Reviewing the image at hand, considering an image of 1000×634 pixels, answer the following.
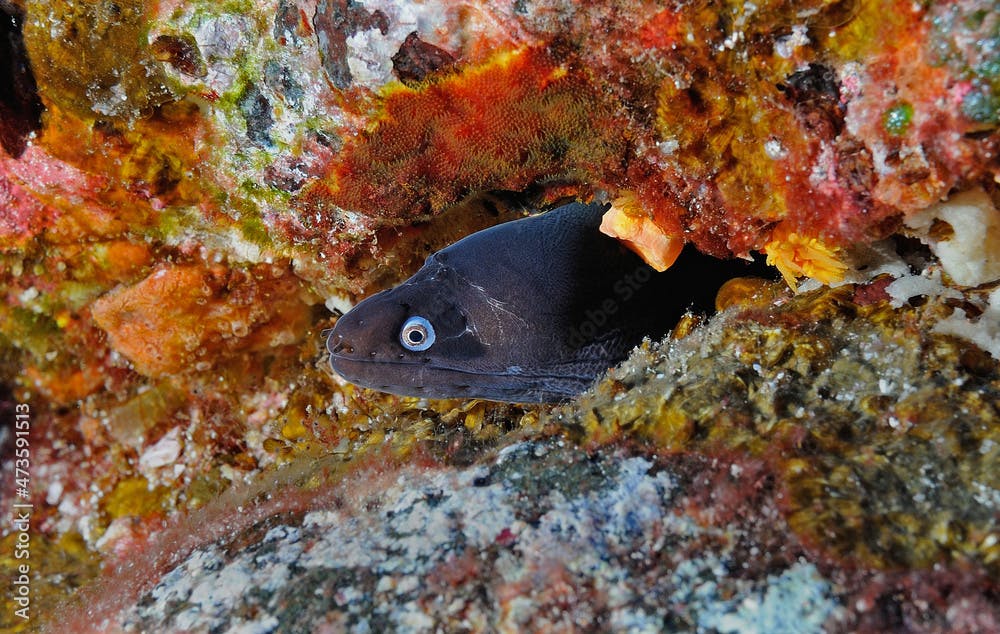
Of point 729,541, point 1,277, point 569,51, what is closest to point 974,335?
Result: point 729,541

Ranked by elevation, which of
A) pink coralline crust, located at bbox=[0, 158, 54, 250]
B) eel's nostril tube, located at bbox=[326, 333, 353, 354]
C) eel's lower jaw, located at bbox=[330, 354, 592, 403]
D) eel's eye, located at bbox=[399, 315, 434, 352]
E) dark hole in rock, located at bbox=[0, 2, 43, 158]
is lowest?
eel's lower jaw, located at bbox=[330, 354, 592, 403]

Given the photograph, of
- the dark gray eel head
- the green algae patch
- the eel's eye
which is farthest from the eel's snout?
the green algae patch

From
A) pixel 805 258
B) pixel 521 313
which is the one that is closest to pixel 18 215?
pixel 521 313

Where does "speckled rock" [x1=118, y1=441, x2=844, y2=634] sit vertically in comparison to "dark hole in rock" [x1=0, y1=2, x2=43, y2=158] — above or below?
below

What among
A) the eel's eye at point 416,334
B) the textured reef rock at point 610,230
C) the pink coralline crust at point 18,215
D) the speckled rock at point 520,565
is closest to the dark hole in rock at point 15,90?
the textured reef rock at point 610,230

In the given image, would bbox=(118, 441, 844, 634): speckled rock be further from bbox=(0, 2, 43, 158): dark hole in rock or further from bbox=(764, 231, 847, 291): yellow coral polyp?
bbox=(0, 2, 43, 158): dark hole in rock

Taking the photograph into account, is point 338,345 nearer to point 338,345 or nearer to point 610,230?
point 338,345

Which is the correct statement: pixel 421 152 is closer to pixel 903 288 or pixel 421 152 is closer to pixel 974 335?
pixel 903 288
